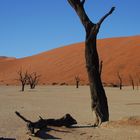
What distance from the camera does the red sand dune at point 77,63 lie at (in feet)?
271

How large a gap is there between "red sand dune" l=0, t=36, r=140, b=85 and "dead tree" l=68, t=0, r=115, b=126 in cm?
5942

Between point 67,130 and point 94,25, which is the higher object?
point 94,25

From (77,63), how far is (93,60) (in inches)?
A: 3252

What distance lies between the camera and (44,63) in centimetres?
11075

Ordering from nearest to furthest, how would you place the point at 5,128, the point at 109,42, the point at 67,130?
1. the point at 67,130
2. the point at 5,128
3. the point at 109,42

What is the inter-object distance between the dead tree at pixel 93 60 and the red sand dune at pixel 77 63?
59.4 metres

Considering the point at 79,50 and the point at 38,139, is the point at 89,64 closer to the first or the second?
the point at 38,139

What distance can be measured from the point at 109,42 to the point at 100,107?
95.4m

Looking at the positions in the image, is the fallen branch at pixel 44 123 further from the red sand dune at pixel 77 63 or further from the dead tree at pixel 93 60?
the red sand dune at pixel 77 63

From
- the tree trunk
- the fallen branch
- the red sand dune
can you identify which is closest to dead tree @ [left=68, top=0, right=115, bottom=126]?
the tree trunk

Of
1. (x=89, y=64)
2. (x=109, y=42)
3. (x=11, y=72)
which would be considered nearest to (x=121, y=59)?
(x=109, y=42)

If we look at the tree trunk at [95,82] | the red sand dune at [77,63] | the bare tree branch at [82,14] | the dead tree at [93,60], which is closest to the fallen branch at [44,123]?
the dead tree at [93,60]

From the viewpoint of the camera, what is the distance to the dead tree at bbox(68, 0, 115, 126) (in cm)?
1397

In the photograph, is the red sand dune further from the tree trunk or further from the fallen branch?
the fallen branch
